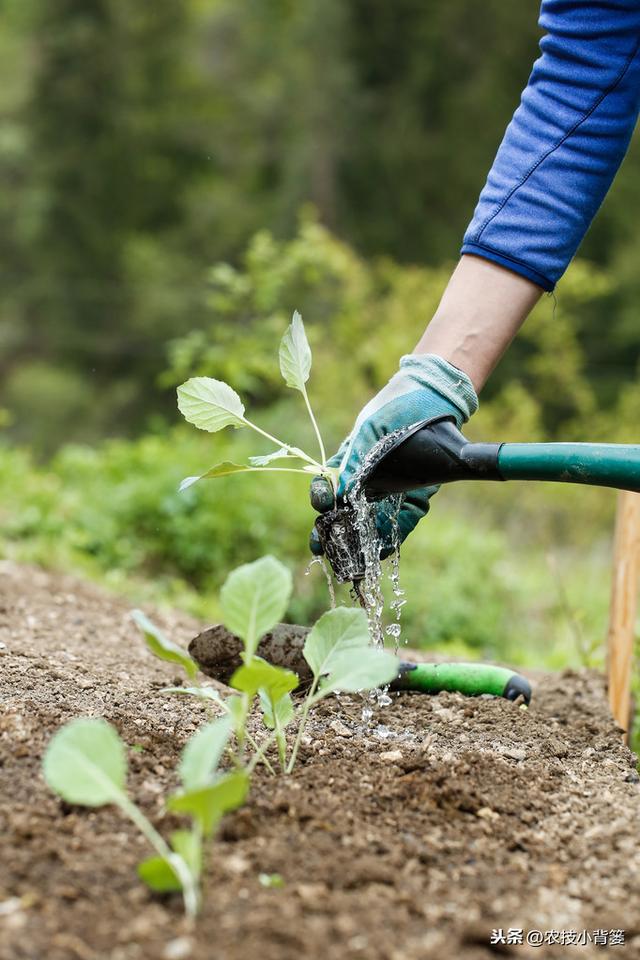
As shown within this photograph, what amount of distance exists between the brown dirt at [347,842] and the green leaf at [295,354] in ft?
2.03

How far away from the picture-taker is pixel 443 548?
544 centimetres

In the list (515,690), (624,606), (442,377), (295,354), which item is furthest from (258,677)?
(624,606)

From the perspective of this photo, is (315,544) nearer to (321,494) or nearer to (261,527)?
(321,494)

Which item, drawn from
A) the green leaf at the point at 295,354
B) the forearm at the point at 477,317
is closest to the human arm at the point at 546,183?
the forearm at the point at 477,317

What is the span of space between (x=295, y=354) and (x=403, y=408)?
0.22 meters

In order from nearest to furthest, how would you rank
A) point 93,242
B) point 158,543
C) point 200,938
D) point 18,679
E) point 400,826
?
point 200,938, point 400,826, point 18,679, point 158,543, point 93,242

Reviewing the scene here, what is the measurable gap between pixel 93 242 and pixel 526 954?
16677mm

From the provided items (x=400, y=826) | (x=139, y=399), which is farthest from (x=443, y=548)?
(x=139, y=399)

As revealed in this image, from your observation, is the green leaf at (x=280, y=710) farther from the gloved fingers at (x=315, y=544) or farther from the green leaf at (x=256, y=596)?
→ the gloved fingers at (x=315, y=544)

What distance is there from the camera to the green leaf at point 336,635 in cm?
135

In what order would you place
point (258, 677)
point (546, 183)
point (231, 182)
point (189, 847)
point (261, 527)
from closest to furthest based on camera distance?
point (189, 847), point (258, 677), point (546, 183), point (261, 527), point (231, 182)

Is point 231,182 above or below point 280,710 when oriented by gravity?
above

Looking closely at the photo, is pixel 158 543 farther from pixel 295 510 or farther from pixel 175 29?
pixel 175 29

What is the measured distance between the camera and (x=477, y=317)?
71.2 inches
